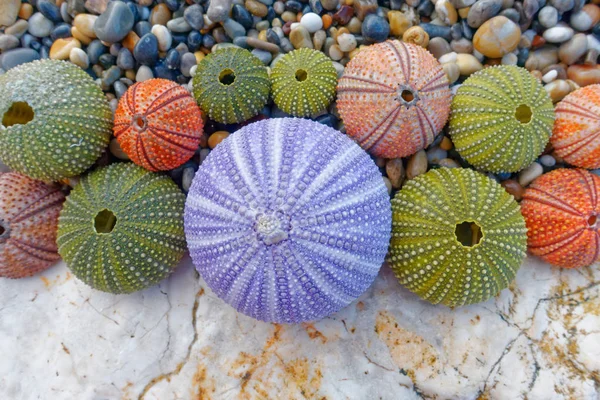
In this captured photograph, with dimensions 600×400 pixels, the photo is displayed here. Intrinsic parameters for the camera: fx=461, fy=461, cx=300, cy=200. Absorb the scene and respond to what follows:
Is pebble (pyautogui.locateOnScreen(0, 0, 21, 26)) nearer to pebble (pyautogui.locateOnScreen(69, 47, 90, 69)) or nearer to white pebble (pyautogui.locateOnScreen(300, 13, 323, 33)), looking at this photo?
pebble (pyautogui.locateOnScreen(69, 47, 90, 69))

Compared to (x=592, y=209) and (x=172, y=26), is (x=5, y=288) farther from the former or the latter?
(x=592, y=209)

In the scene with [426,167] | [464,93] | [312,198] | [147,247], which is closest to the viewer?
[312,198]

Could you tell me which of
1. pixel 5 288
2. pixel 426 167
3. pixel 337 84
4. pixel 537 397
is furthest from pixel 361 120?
pixel 5 288

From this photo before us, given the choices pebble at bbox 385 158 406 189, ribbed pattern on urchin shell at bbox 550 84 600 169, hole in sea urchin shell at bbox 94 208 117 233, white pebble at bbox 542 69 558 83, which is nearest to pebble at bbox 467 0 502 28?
white pebble at bbox 542 69 558 83

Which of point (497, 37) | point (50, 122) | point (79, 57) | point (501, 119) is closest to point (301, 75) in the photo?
point (501, 119)

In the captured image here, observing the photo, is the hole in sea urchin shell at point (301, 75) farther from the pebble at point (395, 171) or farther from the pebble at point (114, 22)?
the pebble at point (114, 22)

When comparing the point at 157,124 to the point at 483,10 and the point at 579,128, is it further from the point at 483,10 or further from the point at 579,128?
the point at 579,128

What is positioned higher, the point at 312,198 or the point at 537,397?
the point at 312,198
